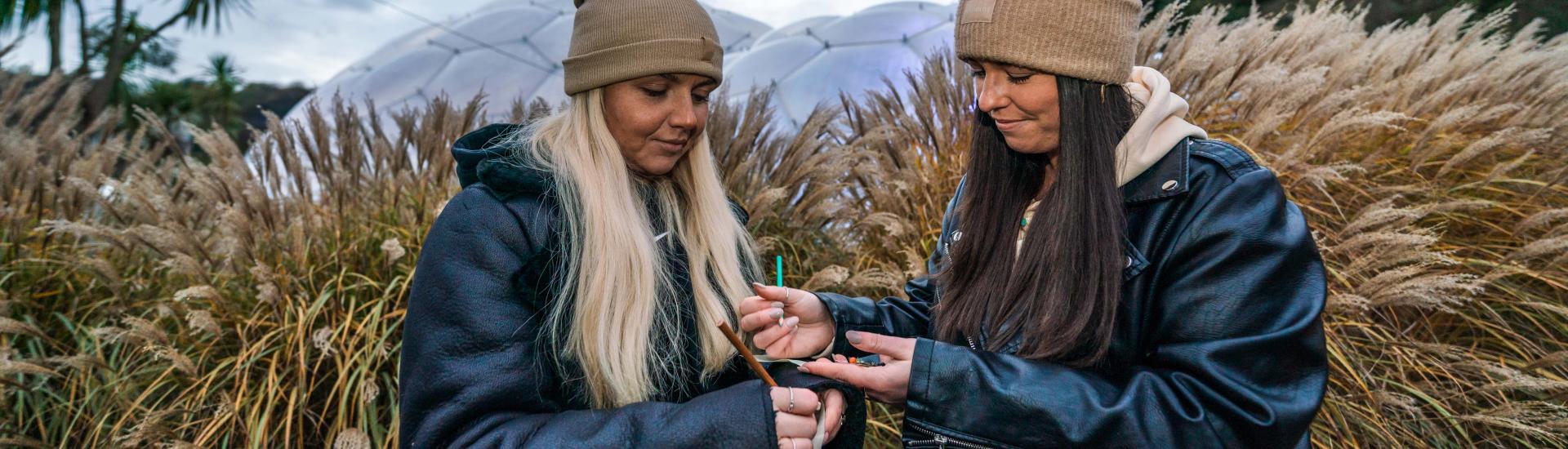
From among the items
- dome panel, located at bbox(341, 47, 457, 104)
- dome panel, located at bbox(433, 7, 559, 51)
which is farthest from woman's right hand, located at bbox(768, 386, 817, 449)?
dome panel, located at bbox(433, 7, 559, 51)

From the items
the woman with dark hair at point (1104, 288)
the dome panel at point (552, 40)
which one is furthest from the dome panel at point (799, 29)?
the woman with dark hair at point (1104, 288)

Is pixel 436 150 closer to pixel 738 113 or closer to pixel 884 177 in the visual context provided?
pixel 738 113

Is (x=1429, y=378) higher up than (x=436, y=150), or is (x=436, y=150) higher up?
(x=436, y=150)

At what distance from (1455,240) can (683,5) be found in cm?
312

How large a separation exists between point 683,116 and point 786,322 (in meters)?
0.45

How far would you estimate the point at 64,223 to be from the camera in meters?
2.89

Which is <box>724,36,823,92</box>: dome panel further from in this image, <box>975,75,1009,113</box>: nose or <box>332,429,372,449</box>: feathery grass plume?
<box>975,75,1009,113</box>: nose

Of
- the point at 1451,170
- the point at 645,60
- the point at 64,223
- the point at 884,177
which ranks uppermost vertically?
the point at 645,60

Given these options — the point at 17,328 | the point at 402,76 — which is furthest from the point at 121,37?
the point at 17,328

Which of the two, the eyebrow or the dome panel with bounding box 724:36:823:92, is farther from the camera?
the dome panel with bounding box 724:36:823:92

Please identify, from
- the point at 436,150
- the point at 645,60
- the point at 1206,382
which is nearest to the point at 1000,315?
the point at 1206,382

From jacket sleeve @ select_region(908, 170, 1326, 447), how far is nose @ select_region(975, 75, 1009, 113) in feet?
1.31

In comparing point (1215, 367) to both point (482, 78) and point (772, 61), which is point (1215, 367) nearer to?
point (772, 61)

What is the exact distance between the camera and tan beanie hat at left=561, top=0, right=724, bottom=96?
1754mm
